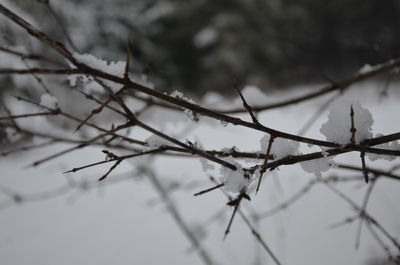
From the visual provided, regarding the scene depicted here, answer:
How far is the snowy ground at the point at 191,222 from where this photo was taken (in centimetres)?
263

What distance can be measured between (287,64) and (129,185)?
9758mm

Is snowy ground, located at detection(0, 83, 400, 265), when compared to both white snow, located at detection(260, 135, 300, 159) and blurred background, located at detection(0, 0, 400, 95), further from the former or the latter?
blurred background, located at detection(0, 0, 400, 95)

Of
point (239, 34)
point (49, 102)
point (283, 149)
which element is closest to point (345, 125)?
point (283, 149)

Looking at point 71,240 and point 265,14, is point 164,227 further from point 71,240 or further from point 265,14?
point 265,14

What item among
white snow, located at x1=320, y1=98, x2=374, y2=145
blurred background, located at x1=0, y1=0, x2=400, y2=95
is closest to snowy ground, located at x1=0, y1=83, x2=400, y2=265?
white snow, located at x1=320, y1=98, x2=374, y2=145

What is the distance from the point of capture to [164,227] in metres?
3.54

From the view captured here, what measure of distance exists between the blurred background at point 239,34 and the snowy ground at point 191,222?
23.0 feet

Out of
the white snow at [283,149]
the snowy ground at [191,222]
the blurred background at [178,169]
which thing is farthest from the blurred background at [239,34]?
the white snow at [283,149]

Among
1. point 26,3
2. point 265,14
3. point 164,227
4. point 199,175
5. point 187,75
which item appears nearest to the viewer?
point 164,227

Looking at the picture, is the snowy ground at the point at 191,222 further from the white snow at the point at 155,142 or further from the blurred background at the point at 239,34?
the blurred background at the point at 239,34

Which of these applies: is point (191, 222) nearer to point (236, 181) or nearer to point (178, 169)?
point (178, 169)

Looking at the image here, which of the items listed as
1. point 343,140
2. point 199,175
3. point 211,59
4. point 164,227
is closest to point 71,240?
point 164,227

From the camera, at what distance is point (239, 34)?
11602 millimetres

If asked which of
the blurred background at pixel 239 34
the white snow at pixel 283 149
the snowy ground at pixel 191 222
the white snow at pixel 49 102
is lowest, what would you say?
the white snow at pixel 283 149
